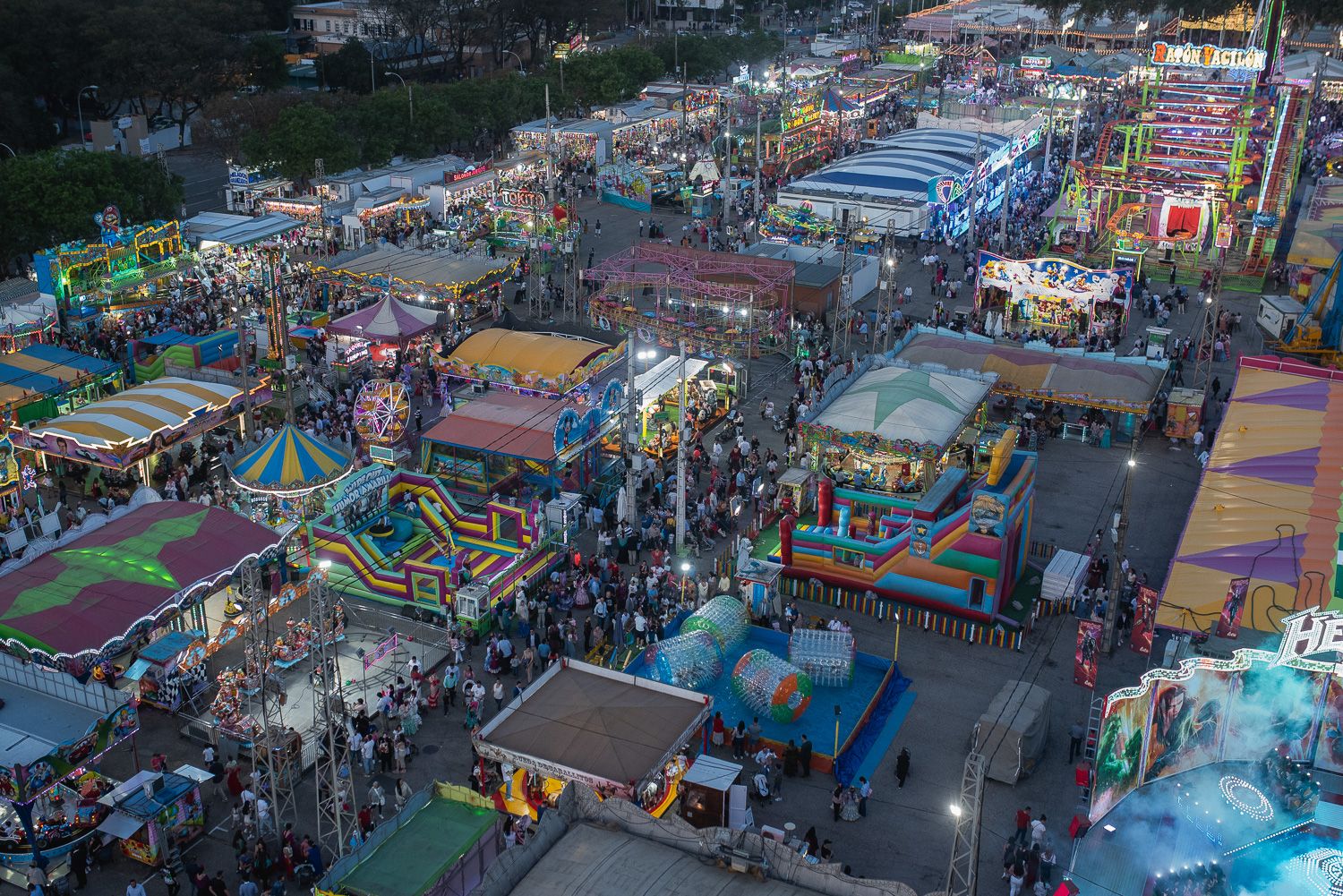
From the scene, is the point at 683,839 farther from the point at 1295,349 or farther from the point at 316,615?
the point at 1295,349

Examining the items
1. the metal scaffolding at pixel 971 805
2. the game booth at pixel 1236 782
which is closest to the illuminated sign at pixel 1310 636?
the game booth at pixel 1236 782

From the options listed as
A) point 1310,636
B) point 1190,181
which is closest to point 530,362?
point 1310,636

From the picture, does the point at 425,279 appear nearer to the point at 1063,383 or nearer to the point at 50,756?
the point at 1063,383

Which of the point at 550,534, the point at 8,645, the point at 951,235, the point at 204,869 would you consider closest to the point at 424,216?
Answer: the point at 951,235

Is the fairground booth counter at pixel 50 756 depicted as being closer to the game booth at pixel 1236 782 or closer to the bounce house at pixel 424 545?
the bounce house at pixel 424 545

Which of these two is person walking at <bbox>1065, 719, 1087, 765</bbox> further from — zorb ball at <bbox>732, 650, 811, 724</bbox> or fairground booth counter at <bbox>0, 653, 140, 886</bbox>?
fairground booth counter at <bbox>0, 653, 140, 886</bbox>

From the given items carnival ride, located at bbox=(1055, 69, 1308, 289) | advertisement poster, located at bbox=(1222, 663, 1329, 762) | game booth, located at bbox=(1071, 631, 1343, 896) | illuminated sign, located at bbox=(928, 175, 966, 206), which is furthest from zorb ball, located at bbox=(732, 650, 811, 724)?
illuminated sign, located at bbox=(928, 175, 966, 206)
